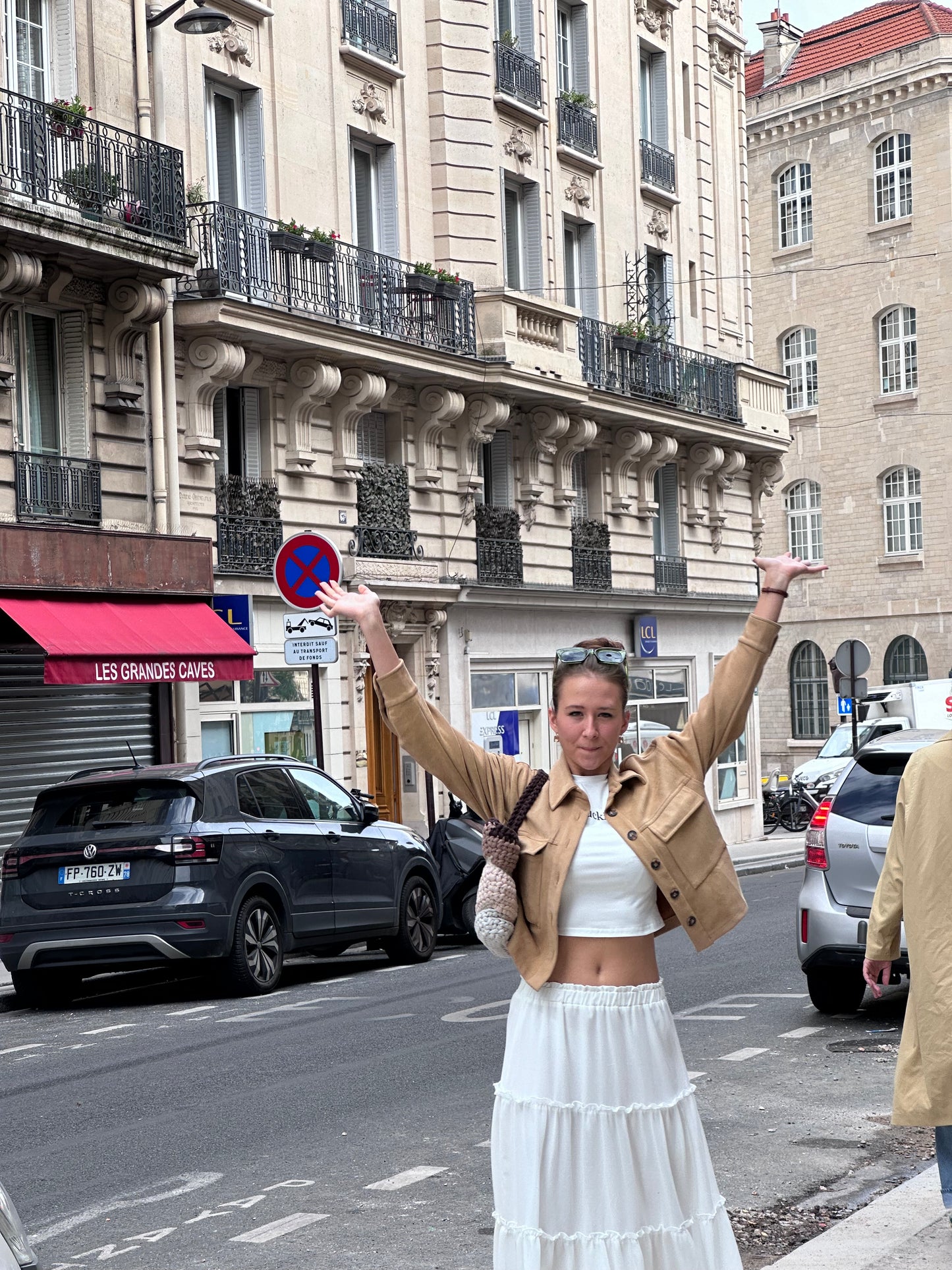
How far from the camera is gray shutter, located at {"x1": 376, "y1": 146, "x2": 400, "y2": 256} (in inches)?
1005

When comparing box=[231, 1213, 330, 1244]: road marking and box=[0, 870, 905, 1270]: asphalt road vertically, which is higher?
box=[231, 1213, 330, 1244]: road marking

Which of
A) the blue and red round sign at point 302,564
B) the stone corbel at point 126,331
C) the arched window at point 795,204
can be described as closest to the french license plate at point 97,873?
the blue and red round sign at point 302,564

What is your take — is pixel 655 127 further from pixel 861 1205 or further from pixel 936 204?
pixel 861 1205

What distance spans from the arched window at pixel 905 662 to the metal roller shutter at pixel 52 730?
34.0 m

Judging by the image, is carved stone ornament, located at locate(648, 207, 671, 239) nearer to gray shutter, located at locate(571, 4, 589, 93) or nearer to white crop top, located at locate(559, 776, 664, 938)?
gray shutter, located at locate(571, 4, 589, 93)

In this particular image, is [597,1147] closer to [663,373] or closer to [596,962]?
[596,962]

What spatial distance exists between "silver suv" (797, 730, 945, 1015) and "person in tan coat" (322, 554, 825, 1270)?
6.72 meters

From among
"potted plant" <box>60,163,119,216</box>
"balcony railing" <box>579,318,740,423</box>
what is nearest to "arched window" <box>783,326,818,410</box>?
"balcony railing" <box>579,318,740,423</box>

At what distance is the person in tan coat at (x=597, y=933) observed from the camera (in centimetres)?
402

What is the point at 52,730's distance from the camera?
19656 millimetres

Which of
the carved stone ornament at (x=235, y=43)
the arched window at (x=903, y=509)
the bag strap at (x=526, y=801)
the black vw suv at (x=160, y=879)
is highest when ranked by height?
the carved stone ornament at (x=235, y=43)

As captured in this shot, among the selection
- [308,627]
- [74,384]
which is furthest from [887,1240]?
[74,384]

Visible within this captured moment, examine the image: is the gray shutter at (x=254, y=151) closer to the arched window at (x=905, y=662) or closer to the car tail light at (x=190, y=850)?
the car tail light at (x=190, y=850)

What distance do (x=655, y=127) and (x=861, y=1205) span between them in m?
28.7
